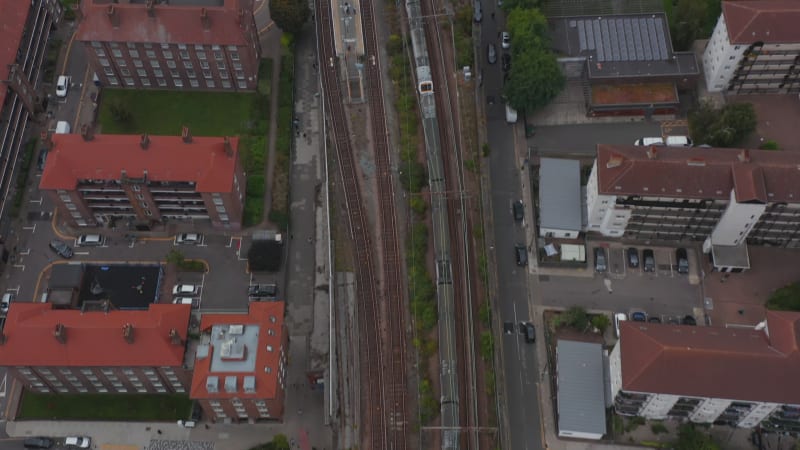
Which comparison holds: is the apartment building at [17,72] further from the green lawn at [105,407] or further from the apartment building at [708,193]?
the apartment building at [708,193]

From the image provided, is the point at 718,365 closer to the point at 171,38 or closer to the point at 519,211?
the point at 519,211

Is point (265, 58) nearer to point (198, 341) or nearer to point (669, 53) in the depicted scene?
point (198, 341)

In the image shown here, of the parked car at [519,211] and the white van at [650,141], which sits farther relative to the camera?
the white van at [650,141]

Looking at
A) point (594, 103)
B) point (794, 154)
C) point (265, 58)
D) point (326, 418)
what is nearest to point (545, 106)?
point (594, 103)

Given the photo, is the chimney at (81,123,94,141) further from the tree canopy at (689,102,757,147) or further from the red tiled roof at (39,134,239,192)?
the tree canopy at (689,102,757,147)

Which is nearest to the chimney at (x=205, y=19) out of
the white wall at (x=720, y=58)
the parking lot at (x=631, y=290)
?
the parking lot at (x=631, y=290)

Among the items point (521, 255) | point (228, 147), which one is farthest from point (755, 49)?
point (228, 147)
